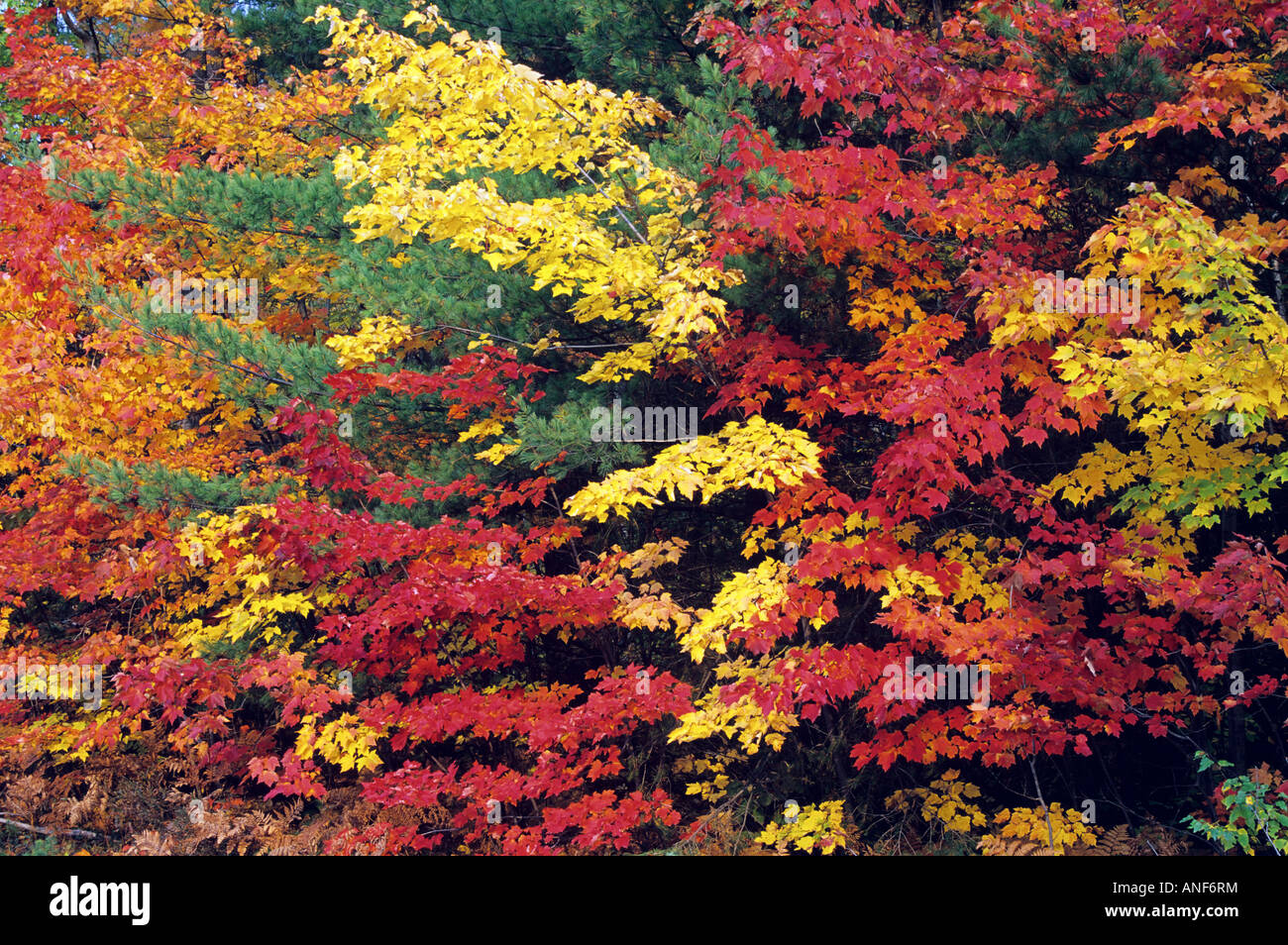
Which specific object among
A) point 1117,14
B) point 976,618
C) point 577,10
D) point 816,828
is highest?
point 577,10

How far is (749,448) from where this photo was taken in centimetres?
641

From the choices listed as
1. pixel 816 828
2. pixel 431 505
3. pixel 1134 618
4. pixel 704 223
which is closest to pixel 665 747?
pixel 816 828

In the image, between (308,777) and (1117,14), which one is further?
(308,777)

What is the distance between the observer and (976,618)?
6.89m

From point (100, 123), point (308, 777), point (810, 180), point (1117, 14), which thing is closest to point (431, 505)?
point (308, 777)

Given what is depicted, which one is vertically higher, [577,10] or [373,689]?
[577,10]

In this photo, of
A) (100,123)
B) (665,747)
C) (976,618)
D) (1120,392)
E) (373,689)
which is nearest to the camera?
(1120,392)

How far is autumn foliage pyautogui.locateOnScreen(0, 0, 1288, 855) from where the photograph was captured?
6168 mm

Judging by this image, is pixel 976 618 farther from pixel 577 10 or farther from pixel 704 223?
pixel 577 10

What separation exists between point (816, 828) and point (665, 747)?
65.2 inches

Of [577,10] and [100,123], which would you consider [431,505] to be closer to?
[577,10]

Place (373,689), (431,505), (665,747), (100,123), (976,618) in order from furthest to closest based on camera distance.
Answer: (100,123) → (373,689) → (665,747) → (431,505) → (976,618)

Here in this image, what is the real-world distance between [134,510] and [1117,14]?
28.7 ft

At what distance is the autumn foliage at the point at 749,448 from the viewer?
6168 mm
